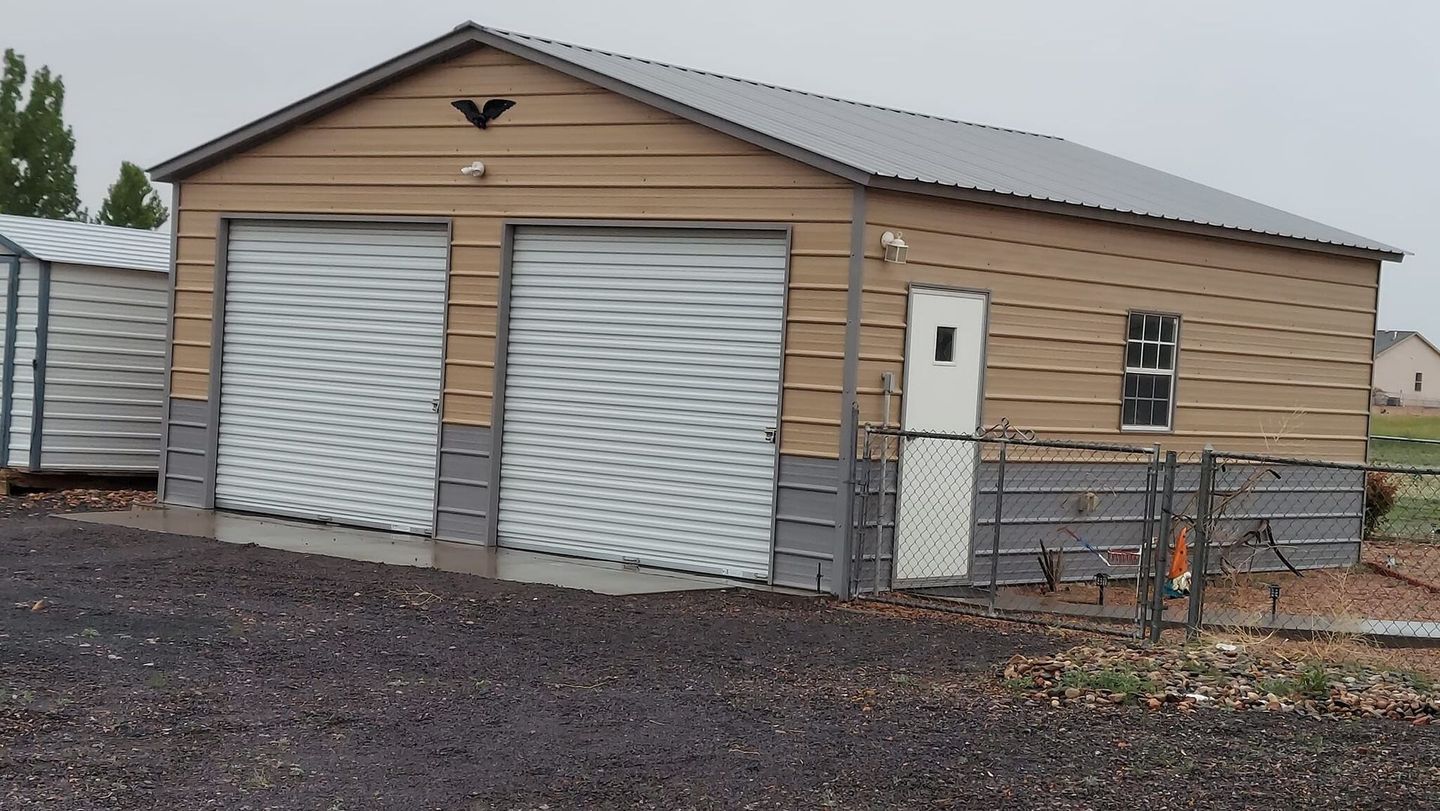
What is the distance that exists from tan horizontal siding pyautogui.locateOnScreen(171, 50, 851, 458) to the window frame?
10.8 feet

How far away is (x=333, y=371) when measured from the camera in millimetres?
14383

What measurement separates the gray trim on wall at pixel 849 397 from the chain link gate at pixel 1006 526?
7 centimetres

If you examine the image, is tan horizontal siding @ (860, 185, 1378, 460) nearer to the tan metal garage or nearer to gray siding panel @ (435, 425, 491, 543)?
the tan metal garage

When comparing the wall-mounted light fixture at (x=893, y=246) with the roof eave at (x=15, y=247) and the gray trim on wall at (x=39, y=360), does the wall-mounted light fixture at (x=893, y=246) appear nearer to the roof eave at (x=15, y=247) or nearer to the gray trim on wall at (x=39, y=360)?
the gray trim on wall at (x=39, y=360)

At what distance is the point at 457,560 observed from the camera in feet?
40.7

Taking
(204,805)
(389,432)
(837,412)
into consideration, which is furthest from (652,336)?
(204,805)

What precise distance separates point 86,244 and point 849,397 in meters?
9.71

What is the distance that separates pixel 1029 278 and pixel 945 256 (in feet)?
3.39

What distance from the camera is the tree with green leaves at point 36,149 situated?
120ft

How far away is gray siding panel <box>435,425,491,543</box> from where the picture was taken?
13.3 m

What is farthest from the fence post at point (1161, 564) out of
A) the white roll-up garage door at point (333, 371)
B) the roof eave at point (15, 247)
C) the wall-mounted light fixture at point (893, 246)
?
the roof eave at point (15, 247)

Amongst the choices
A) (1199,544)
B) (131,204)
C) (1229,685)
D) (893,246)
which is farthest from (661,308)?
(131,204)

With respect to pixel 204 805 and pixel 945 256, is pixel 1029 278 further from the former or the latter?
pixel 204 805

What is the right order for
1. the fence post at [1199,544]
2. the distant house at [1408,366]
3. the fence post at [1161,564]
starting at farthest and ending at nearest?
the distant house at [1408,366] → the fence post at [1161,564] → the fence post at [1199,544]
